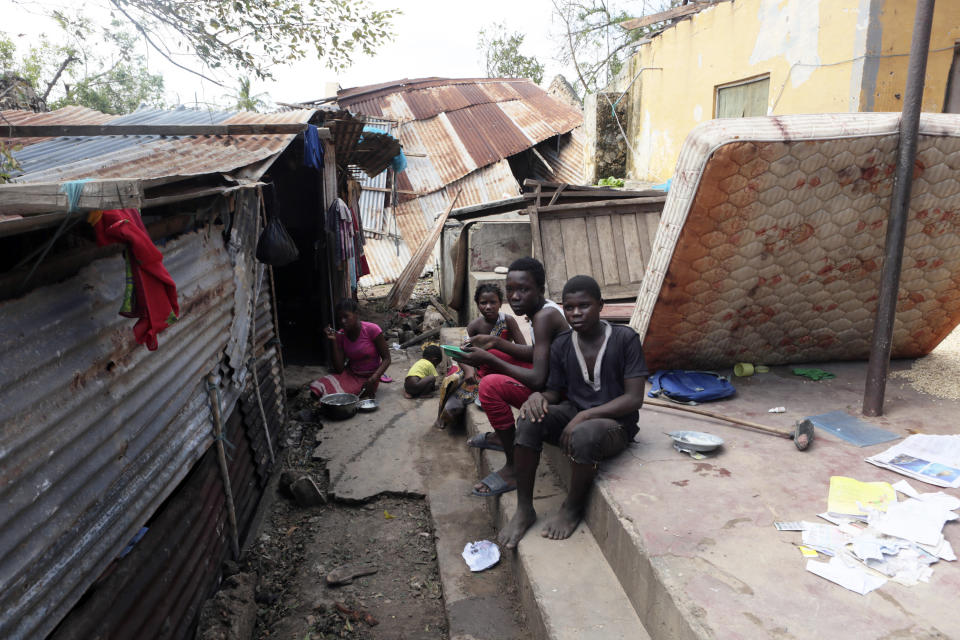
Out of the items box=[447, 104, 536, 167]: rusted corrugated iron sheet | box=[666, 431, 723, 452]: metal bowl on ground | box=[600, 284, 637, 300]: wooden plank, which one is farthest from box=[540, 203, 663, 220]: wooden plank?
box=[447, 104, 536, 167]: rusted corrugated iron sheet

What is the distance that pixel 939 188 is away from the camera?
349 cm

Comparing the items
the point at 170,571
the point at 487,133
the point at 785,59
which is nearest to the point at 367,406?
the point at 170,571

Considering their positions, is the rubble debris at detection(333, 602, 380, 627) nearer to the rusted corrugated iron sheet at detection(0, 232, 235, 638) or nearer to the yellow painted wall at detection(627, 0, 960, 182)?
the rusted corrugated iron sheet at detection(0, 232, 235, 638)

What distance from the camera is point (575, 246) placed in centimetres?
712

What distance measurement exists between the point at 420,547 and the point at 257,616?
1.06 metres

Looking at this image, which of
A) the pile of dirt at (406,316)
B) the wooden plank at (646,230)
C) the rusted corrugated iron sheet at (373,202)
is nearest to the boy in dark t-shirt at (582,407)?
the wooden plank at (646,230)

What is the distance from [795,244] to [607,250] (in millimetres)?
3412

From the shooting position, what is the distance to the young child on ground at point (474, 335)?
4.48 meters

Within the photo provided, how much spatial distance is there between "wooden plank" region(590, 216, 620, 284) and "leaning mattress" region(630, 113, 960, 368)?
105 inches

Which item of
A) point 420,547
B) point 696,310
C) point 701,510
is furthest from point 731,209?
point 420,547

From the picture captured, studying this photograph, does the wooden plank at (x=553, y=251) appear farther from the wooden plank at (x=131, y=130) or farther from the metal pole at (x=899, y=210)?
the metal pole at (x=899, y=210)

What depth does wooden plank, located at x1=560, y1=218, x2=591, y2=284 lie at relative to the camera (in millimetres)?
7047

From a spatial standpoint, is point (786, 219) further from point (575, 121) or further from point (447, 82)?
point (447, 82)

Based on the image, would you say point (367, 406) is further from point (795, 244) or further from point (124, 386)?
point (795, 244)
